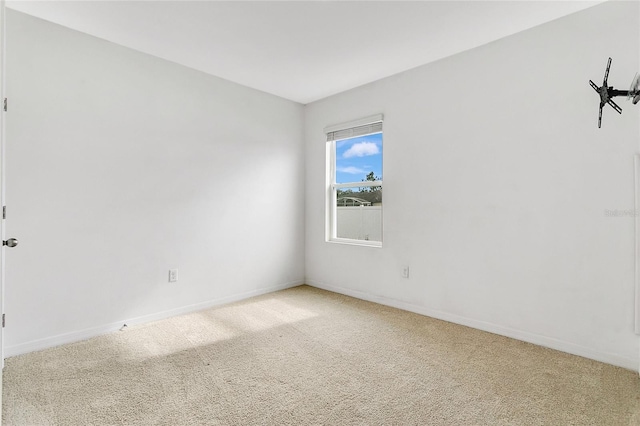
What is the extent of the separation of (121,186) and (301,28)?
2014mm

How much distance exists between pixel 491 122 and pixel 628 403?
82.7 inches

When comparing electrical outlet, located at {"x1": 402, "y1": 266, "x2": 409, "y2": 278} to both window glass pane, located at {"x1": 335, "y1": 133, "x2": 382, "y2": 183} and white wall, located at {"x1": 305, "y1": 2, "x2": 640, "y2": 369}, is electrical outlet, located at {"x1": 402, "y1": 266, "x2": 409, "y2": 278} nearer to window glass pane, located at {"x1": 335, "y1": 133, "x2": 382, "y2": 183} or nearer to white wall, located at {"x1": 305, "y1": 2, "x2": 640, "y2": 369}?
white wall, located at {"x1": 305, "y1": 2, "x2": 640, "y2": 369}

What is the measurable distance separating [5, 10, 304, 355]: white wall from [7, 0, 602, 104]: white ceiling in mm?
282

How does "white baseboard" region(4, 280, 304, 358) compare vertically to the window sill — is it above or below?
below

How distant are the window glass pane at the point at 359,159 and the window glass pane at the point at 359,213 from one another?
0.50 feet

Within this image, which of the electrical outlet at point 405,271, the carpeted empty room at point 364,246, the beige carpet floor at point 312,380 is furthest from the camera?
the electrical outlet at point 405,271

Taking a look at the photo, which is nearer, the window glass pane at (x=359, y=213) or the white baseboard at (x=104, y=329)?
the white baseboard at (x=104, y=329)

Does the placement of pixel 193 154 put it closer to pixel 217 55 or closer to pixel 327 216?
pixel 217 55

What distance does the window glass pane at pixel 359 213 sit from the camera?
3.80 m

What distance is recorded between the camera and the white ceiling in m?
2.33

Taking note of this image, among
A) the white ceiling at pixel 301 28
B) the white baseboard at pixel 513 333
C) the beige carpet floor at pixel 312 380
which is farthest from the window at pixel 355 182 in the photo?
the beige carpet floor at pixel 312 380

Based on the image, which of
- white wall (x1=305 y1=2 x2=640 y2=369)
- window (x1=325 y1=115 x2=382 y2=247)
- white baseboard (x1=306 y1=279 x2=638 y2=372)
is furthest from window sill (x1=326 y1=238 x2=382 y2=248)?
white baseboard (x1=306 y1=279 x2=638 y2=372)

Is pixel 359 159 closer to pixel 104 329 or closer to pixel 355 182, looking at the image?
pixel 355 182

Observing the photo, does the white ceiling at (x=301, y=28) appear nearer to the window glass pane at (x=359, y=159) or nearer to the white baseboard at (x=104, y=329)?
the window glass pane at (x=359, y=159)
